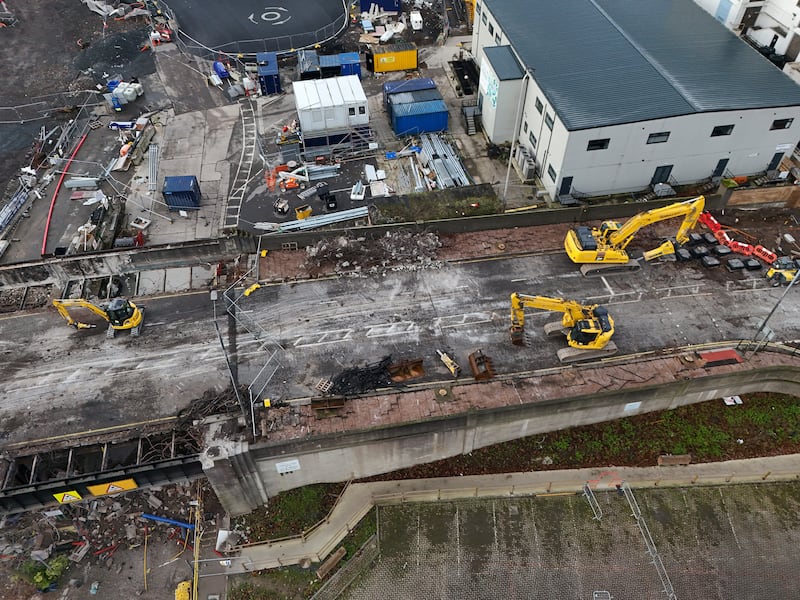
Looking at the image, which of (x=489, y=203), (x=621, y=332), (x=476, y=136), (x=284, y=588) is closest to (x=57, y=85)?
(x=476, y=136)

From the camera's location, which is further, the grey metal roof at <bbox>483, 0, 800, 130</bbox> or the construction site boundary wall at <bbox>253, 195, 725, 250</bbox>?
the grey metal roof at <bbox>483, 0, 800, 130</bbox>

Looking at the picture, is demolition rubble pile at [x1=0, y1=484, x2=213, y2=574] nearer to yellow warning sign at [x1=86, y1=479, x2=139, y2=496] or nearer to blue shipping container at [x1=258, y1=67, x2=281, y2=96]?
yellow warning sign at [x1=86, y1=479, x2=139, y2=496]

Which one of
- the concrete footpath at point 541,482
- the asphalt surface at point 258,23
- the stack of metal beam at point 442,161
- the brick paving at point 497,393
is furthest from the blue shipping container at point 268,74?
the concrete footpath at point 541,482

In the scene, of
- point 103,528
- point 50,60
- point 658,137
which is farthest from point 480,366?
point 50,60

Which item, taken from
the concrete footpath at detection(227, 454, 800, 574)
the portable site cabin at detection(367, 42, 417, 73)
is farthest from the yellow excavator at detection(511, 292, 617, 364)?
the portable site cabin at detection(367, 42, 417, 73)

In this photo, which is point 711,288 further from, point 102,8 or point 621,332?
point 102,8

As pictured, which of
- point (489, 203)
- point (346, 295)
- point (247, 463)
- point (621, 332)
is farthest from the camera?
point (489, 203)

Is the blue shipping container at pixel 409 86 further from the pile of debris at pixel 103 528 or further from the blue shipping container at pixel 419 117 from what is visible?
the pile of debris at pixel 103 528
